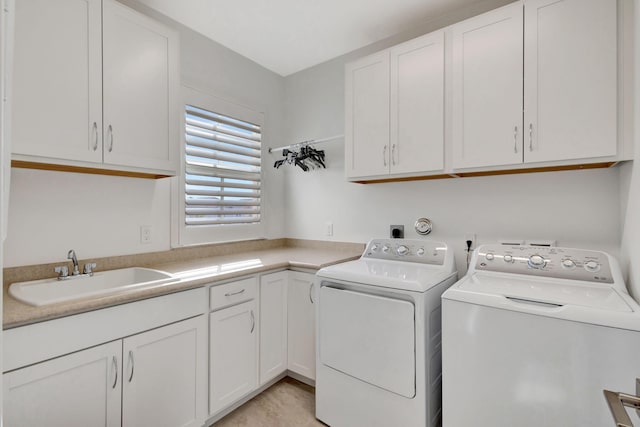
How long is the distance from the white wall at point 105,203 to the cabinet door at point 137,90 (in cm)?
35

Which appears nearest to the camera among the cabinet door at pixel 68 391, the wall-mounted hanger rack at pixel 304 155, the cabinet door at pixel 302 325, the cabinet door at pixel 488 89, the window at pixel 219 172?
the cabinet door at pixel 68 391

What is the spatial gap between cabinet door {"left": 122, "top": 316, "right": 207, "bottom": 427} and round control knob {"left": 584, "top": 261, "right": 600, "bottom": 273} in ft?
6.60

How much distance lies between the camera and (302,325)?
2.26m

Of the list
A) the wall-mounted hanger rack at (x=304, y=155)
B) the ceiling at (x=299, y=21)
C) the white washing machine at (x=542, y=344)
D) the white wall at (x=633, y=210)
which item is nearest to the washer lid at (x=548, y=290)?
the white washing machine at (x=542, y=344)

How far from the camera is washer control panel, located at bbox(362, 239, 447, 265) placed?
2045mm

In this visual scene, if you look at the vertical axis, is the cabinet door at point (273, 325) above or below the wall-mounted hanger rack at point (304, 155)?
below

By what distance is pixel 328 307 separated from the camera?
1.90 m

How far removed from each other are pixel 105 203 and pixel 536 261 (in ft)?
8.16

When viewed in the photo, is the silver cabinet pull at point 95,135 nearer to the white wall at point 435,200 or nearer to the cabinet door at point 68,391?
the cabinet door at point 68,391

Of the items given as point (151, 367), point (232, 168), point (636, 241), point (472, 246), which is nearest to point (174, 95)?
point (232, 168)

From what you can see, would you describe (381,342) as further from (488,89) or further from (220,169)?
(220,169)

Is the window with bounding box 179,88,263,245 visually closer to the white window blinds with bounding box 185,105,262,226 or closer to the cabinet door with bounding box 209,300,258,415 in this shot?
the white window blinds with bounding box 185,105,262,226

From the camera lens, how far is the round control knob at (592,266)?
1.54 m

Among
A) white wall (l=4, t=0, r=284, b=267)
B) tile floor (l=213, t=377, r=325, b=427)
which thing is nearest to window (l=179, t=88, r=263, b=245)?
white wall (l=4, t=0, r=284, b=267)
